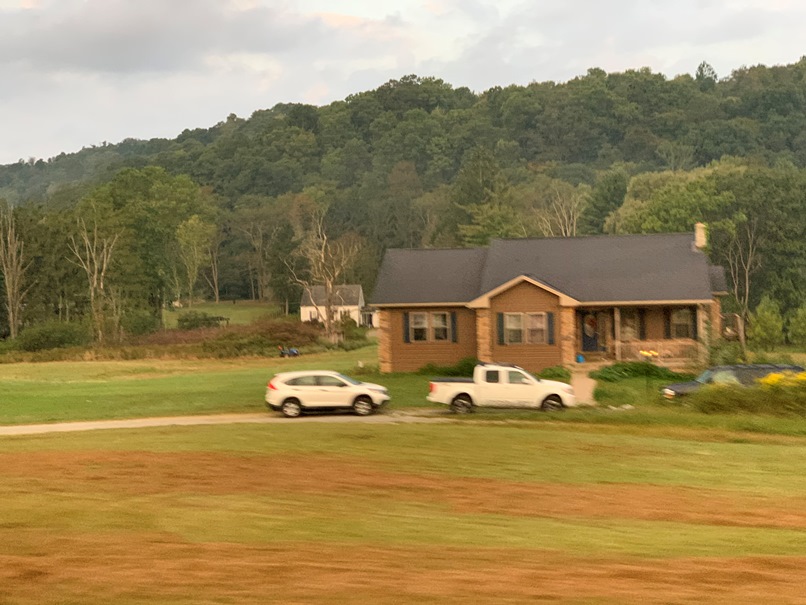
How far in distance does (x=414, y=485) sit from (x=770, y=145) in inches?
6117

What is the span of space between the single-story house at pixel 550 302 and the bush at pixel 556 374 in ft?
2.81

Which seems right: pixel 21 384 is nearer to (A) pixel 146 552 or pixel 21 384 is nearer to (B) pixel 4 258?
Answer: (A) pixel 146 552

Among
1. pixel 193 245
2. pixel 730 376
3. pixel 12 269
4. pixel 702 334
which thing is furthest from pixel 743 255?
pixel 193 245

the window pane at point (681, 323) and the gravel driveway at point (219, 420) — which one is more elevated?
the window pane at point (681, 323)

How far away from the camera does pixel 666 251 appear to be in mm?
43531

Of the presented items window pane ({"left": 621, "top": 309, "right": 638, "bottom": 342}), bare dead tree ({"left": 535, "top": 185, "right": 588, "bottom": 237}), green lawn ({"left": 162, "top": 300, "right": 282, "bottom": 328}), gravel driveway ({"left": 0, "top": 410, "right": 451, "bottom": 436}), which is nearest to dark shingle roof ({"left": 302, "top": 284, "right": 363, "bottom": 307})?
green lawn ({"left": 162, "top": 300, "right": 282, "bottom": 328})

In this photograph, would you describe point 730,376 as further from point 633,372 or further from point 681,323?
point 681,323

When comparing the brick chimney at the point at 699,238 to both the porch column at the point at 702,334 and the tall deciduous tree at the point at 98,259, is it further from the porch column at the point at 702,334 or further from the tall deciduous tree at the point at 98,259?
the tall deciduous tree at the point at 98,259

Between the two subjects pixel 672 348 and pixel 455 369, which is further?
pixel 455 369

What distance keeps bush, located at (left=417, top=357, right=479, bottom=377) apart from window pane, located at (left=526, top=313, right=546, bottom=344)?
250cm

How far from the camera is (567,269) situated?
4328 centimetres

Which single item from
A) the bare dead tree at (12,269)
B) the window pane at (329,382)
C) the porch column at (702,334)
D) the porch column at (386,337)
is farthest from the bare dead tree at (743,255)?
the bare dead tree at (12,269)

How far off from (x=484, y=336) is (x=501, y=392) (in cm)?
1067

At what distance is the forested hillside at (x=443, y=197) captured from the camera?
78.6 meters
